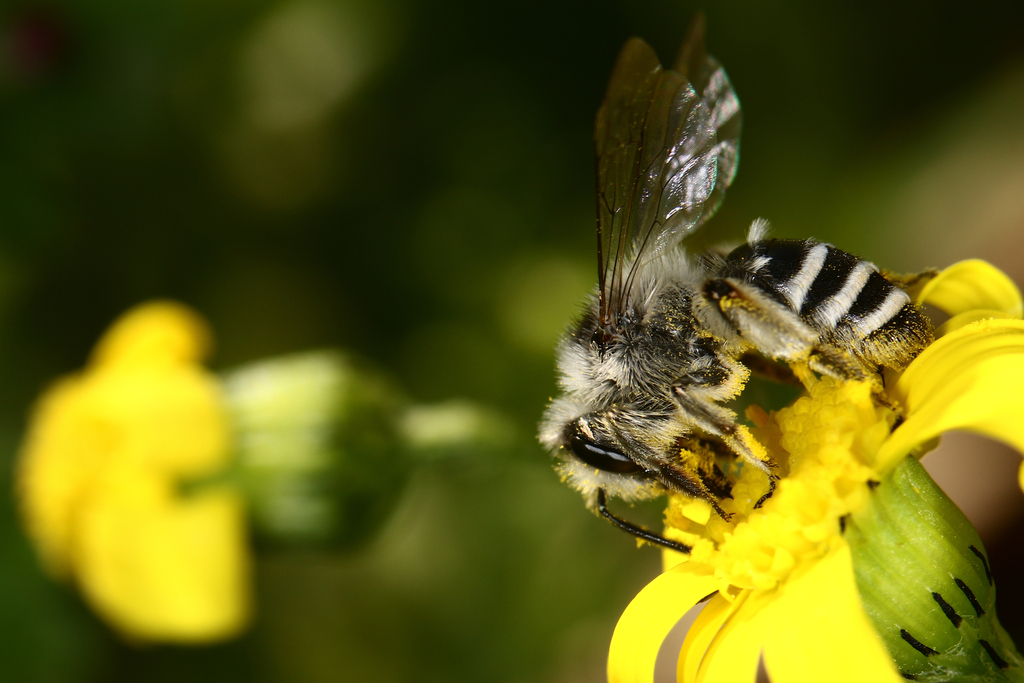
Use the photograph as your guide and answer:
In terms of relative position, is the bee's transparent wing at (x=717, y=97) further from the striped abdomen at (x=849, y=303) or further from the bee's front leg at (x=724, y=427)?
the bee's front leg at (x=724, y=427)

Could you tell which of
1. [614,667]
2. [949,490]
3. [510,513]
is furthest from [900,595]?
[510,513]

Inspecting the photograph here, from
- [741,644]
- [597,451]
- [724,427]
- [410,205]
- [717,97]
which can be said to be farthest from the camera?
[410,205]

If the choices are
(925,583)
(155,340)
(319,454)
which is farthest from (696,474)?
(155,340)

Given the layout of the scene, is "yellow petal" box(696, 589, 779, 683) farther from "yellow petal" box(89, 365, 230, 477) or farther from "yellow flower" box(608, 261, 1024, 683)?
"yellow petal" box(89, 365, 230, 477)

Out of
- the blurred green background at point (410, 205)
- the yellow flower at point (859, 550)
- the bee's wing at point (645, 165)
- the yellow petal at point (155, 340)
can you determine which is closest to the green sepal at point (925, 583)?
the yellow flower at point (859, 550)

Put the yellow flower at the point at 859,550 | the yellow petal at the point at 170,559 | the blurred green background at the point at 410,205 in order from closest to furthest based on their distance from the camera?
the yellow flower at the point at 859,550 < the yellow petal at the point at 170,559 < the blurred green background at the point at 410,205

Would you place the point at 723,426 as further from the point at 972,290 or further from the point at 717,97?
the point at 717,97

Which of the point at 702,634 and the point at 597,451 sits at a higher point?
the point at 597,451
